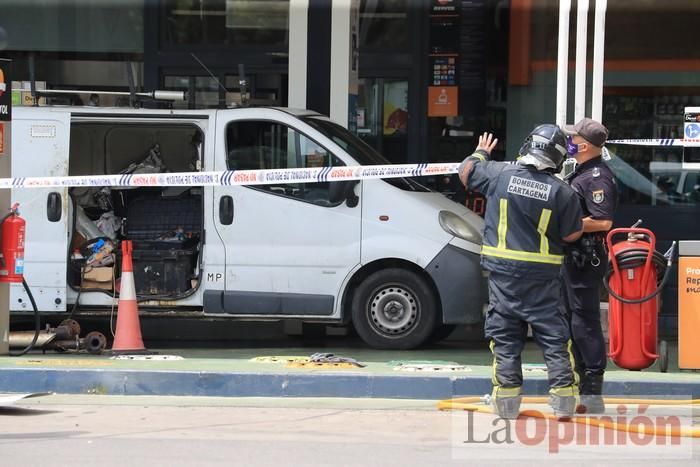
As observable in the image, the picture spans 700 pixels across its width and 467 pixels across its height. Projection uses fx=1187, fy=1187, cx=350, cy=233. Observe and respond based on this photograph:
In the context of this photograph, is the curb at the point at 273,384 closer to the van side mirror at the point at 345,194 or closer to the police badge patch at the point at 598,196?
the police badge patch at the point at 598,196

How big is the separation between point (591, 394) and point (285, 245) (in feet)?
11.1

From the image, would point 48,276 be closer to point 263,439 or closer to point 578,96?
point 263,439

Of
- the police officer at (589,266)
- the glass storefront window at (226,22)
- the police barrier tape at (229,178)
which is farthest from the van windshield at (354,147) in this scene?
the glass storefront window at (226,22)

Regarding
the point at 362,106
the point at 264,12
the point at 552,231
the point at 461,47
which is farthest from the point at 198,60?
the point at 552,231

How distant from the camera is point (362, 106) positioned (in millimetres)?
14172

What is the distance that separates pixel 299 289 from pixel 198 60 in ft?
14.7

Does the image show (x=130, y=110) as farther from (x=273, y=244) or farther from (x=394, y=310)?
(x=394, y=310)

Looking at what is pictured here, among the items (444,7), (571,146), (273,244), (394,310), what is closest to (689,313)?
(571,146)

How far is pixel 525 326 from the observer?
764 centimetres

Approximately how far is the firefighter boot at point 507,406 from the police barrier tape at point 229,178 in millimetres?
2449

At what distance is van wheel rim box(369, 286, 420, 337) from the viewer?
34.3ft

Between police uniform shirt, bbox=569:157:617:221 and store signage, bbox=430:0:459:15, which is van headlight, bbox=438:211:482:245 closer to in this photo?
police uniform shirt, bbox=569:157:617:221

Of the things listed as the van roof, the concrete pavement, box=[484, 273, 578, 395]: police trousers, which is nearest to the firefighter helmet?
box=[484, 273, 578, 395]: police trousers

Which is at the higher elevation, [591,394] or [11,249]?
[11,249]
